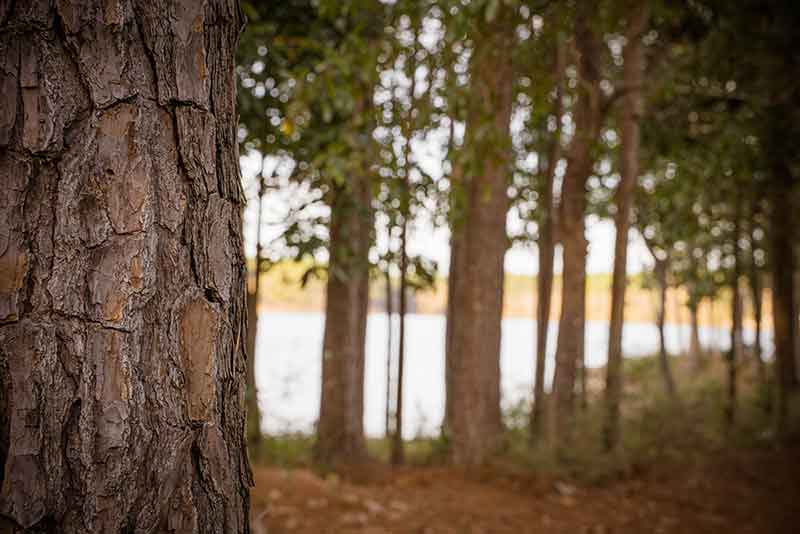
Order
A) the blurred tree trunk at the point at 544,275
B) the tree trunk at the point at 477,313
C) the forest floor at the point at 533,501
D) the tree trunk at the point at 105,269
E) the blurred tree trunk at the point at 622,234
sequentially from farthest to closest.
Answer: the blurred tree trunk at the point at 544,275 → the blurred tree trunk at the point at 622,234 → the tree trunk at the point at 477,313 → the forest floor at the point at 533,501 → the tree trunk at the point at 105,269

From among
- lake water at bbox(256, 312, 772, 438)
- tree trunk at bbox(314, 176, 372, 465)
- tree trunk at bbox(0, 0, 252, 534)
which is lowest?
lake water at bbox(256, 312, 772, 438)

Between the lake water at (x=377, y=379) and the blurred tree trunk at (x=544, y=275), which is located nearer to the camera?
the blurred tree trunk at (x=544, y=275)

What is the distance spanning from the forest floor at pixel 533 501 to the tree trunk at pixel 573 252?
3.02 feet

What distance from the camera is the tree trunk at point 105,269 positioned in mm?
1348

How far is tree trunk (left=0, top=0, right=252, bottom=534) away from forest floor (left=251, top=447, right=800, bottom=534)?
243 cm

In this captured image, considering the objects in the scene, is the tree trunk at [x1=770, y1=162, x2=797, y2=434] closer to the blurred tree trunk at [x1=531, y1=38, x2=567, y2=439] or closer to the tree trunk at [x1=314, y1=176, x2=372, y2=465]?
the blurred tree trunk at [x1=531, y1=38, x2=567, y2=439]

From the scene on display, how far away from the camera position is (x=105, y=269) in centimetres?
139

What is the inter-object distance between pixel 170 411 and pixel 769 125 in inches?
345

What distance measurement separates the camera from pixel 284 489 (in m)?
4.63

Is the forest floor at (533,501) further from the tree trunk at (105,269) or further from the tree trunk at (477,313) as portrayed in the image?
the tree trunk at (105,269)

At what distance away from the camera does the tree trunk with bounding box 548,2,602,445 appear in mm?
6465

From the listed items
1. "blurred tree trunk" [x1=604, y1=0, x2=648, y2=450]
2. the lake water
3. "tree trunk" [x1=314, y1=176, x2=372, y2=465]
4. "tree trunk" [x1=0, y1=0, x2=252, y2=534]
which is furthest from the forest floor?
"tree trunk" [x1=0, y1=0, x2=252, y2=534]

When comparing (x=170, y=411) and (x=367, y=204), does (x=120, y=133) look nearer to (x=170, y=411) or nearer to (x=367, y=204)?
(x=170, y=411)

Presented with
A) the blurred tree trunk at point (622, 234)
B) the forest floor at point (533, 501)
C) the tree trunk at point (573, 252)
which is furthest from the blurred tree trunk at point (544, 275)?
the forest floor at point (533, 501)
